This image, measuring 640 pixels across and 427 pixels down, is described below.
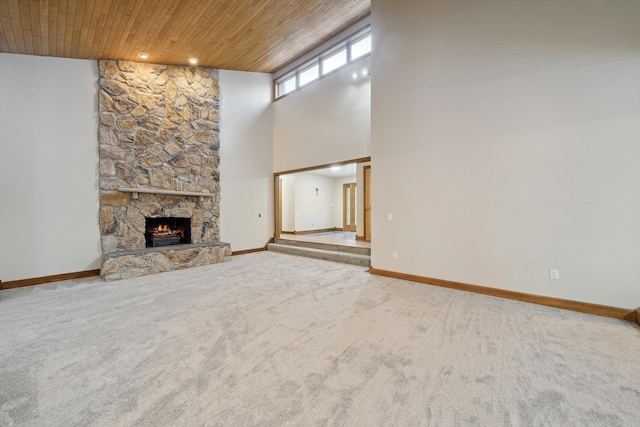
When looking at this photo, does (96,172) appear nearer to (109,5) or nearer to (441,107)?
(109,5)

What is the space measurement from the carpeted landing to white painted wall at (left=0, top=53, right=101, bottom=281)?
1295 millimetres

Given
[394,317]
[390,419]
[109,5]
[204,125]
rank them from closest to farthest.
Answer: [390,419], [394,317], [109,5], [204,125]

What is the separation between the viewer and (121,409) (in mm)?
1688

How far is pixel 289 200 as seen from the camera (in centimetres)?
1040

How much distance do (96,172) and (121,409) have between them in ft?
16.5

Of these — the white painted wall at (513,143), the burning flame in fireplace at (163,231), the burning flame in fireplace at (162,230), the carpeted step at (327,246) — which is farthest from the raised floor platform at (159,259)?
the white painted wall at (513,143)

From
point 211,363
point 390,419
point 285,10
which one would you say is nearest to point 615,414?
point 390,419

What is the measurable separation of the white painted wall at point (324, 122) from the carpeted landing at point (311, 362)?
3.74 metres

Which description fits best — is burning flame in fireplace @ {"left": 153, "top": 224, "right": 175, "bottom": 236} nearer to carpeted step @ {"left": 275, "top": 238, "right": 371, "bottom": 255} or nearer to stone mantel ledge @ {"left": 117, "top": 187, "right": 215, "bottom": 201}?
stone mantel ledge @ {"left": 117, "top": 187, "right": 215, "bottom": 201}

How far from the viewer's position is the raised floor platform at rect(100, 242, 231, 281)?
482 centimetres

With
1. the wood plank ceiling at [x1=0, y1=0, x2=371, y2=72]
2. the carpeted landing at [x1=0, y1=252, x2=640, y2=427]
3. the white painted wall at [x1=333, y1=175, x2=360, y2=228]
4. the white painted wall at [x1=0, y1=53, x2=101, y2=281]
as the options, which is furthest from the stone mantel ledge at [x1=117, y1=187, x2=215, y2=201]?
the white painted wall at [x1=333, y1=175, x2=360, y2=228]

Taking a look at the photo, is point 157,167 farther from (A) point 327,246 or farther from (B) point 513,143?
(B) point 513,143

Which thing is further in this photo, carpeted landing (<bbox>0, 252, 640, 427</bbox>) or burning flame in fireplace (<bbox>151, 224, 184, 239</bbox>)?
burning flame in fireplace (<bbox>151, 224, 184, 239</bbox>)

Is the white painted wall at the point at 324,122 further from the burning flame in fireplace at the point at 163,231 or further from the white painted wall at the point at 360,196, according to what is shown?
the burning flame in fireplace at the point at 163,231
